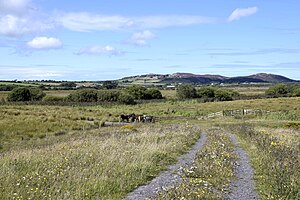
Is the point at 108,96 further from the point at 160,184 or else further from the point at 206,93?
the point at 160,184

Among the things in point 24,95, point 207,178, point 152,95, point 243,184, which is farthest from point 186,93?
point 243,184

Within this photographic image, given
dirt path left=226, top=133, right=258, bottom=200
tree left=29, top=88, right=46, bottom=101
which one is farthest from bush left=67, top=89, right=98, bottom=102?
dirt path left=226, top=133, right=258, bottom=200

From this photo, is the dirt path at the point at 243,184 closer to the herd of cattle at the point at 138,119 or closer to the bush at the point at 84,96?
the herd of cattle at the point at 138,119

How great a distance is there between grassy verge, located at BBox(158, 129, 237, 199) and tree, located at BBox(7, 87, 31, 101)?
103 meters

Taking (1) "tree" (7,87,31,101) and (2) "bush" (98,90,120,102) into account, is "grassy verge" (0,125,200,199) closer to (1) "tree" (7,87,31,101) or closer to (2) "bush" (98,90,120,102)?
(2) "bush" (98,90,120,102)

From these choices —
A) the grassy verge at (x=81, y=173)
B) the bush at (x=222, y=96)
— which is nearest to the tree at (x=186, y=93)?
the bush at (x=222, y=96)

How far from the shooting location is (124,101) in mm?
105375

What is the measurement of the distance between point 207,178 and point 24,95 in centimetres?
10903

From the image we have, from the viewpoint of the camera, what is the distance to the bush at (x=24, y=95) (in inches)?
4412

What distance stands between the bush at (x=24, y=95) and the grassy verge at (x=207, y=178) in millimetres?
103057

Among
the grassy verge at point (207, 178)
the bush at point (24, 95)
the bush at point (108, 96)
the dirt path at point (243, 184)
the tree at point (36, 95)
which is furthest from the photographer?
Result: the tree at point (36, 95)

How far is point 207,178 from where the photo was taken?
11.5 m

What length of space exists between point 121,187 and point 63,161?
2.85m

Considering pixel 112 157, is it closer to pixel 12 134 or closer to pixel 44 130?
pixel 12 134
